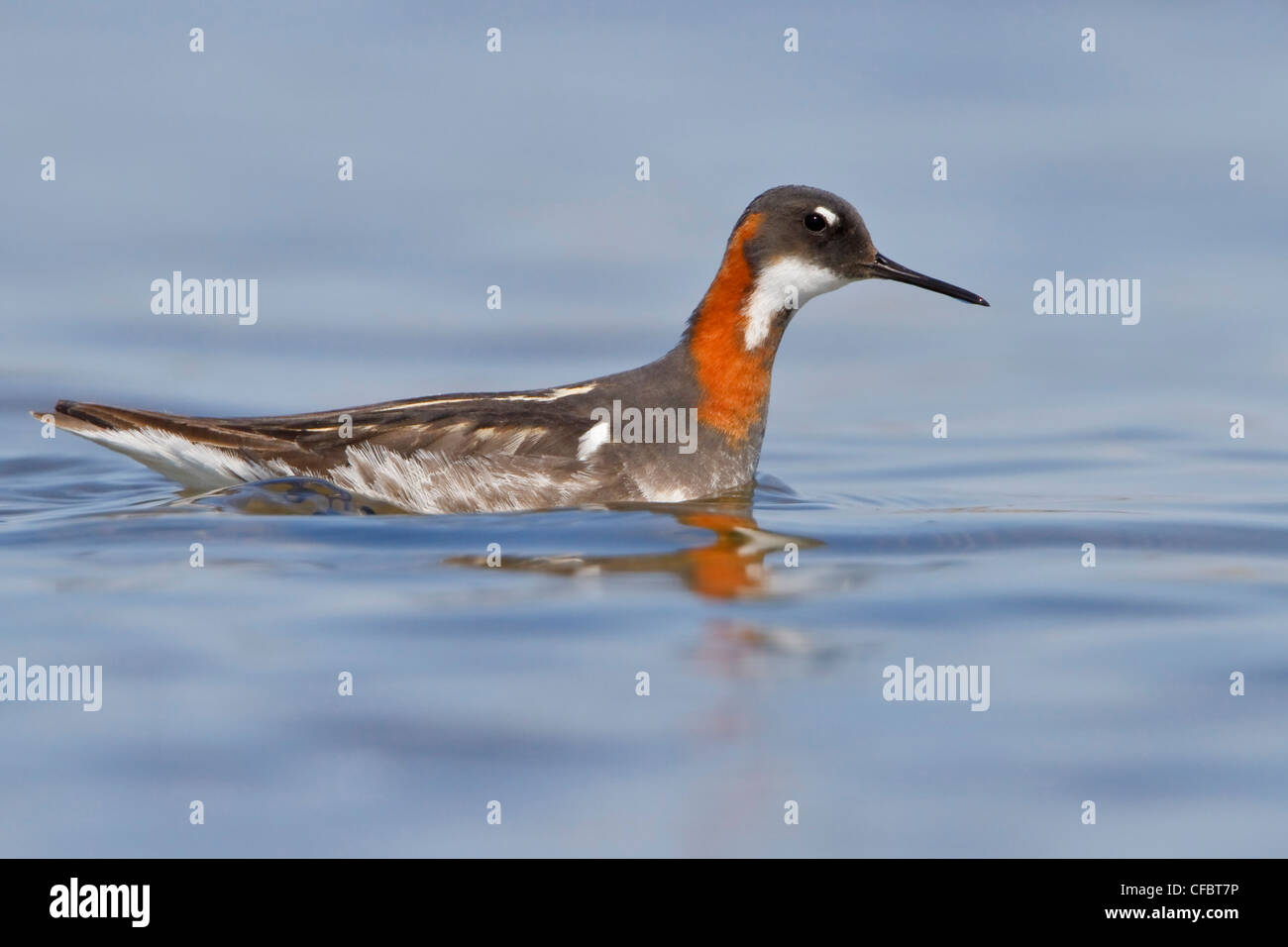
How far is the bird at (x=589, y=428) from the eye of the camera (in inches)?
410

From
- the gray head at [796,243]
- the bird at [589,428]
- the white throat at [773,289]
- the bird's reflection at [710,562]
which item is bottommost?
the bird's reflection at [710,562]

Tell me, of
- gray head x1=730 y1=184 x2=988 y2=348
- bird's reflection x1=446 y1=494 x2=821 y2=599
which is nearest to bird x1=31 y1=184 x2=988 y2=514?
gray head x1=730 y1=184 x2=988 y2=348

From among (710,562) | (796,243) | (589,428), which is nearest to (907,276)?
(796,243)

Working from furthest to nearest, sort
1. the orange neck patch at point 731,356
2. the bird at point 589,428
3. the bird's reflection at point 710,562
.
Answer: the orange neck patch at point 731,356 < the bird at point 589,428 < the bird's reflection at point 710,562

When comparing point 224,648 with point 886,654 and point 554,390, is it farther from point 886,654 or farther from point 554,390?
point 554,390

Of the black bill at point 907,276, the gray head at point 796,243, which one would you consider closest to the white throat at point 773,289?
the gray head at point 796,243

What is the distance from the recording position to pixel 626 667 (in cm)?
749

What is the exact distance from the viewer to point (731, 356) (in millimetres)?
10898

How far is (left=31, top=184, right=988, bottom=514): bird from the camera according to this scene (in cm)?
1042

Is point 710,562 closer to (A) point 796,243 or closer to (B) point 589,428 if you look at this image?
(B) point 589,428

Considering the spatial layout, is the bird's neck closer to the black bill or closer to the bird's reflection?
the black bill

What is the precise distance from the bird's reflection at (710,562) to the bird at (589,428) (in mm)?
737

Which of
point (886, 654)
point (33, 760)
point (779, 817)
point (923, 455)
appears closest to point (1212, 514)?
point (923, 455)

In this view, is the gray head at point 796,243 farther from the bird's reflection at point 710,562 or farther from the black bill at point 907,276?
the bird's reflection at point 710,562
